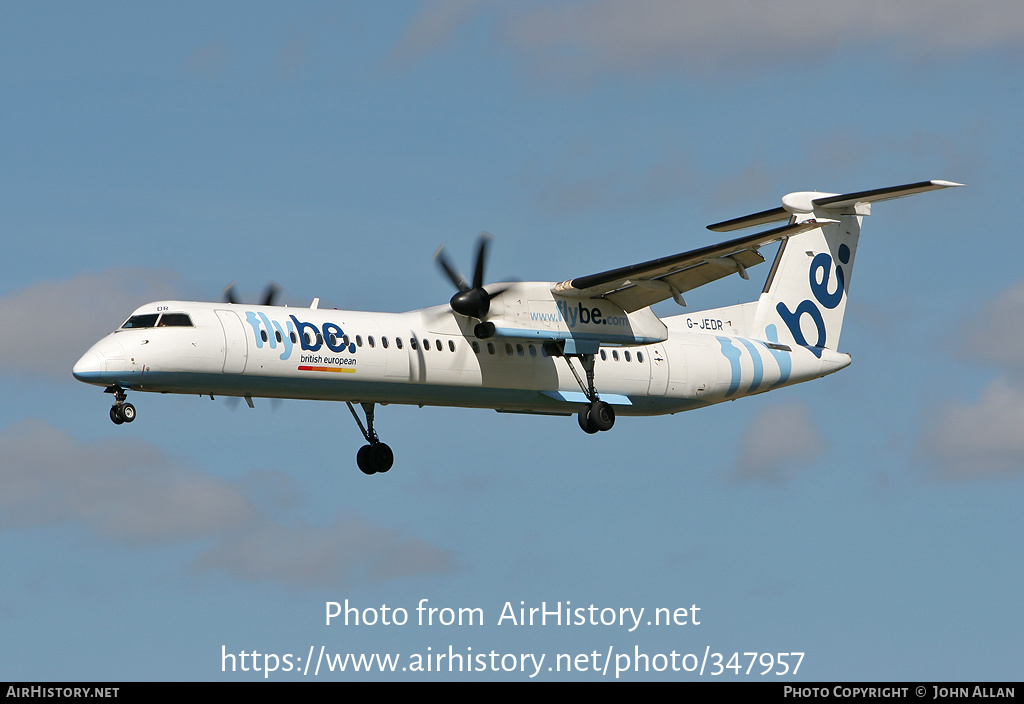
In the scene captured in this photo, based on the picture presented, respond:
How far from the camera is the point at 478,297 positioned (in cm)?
2678

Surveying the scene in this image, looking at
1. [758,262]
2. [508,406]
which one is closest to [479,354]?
[508,406]

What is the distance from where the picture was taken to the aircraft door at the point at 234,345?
24.4 meters

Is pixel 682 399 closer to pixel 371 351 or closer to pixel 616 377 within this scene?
pixel 616 377

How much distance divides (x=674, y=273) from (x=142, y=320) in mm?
9627

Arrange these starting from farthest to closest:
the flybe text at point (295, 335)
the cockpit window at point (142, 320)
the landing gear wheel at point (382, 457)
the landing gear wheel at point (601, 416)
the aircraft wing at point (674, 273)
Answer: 1. the landing gear wheel at point (382, 457)
2. the landing gear wheel at point (601, 416)
3. the aircraft wing at point (674, 273)
4. the flybe text at point (295, 335)
5. the cockpit window at point (142, 320)

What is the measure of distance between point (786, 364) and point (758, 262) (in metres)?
5.18

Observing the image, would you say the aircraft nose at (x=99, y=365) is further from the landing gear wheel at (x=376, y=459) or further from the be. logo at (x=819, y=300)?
the be. logo at (x=819, y=300)

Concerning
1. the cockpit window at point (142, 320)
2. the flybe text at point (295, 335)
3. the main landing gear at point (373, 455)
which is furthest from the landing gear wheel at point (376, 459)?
the cockpit window at point (142, 320)

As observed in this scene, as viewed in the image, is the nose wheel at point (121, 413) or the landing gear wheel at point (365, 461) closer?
the nose wheel at point (121, 413)

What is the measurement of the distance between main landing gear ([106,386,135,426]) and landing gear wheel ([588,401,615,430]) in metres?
8.75

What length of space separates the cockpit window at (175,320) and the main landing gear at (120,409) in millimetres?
1288

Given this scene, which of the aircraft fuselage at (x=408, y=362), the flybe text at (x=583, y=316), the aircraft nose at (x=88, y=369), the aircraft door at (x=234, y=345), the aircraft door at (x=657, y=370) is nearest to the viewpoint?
the aircraft nose at (x=88, y=369)

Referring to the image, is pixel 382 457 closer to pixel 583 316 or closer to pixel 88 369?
pixel 583 316
